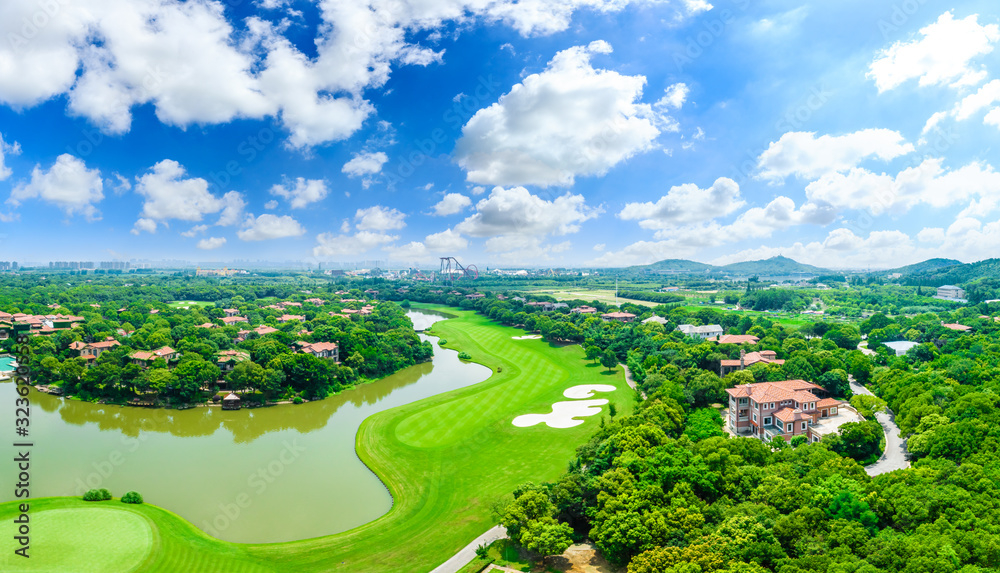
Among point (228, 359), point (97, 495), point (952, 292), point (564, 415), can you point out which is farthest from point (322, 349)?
point (952, 292)

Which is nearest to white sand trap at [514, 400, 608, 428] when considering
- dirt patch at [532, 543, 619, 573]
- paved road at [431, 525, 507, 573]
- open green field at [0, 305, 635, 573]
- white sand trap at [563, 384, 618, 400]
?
open green field at [0, 305, 635, 573]

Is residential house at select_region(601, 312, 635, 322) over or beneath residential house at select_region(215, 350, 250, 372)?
over

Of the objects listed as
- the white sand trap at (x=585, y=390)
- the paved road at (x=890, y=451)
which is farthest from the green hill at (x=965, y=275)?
the white sand trap at (x=585, y=390)

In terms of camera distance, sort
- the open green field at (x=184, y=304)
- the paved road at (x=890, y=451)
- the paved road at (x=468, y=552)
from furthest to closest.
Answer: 1. the open green field at (x=184, y=304)
2. the paved road at (x=890, y=451)
3. the paved road at (x=468, y=552)

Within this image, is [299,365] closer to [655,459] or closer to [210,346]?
[210,346]

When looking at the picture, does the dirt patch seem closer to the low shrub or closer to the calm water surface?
the calm water surface

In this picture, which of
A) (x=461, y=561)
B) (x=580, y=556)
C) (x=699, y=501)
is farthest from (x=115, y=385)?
(x=699, y=501)

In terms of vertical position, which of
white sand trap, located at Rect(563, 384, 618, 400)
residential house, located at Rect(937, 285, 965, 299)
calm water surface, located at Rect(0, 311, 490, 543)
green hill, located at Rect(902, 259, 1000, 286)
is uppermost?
green hill, located at Rect(902, 259, 1000, 286)

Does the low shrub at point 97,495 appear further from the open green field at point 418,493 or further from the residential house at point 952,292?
the residential house at point 952,292
